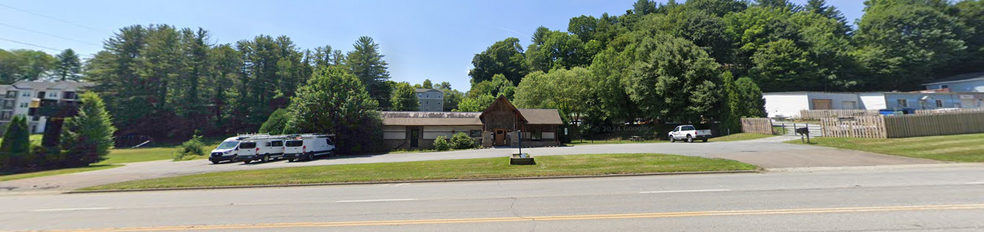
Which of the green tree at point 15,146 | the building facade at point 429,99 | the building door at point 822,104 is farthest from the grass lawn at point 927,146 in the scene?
the building facade at point 429,99

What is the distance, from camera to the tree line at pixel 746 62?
38.5 metres

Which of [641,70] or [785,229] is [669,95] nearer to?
[641,70]

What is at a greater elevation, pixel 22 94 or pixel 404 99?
pixel 404 99

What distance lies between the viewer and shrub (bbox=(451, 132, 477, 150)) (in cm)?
3362

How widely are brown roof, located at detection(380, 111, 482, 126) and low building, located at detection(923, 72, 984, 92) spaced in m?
72.7

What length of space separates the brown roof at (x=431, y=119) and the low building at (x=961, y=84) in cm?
7268

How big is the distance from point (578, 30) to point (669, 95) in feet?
143

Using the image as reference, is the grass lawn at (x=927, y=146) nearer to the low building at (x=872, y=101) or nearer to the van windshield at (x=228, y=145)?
the low building at (x=872, y=101)

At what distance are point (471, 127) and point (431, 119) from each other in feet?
15.5

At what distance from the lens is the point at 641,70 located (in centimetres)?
4156

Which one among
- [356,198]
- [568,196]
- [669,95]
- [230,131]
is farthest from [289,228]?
[230,131]

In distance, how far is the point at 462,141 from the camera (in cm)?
3388

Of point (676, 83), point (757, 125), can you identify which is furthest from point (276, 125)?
point (757, 125)

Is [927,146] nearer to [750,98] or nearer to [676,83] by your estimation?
[676,83]
